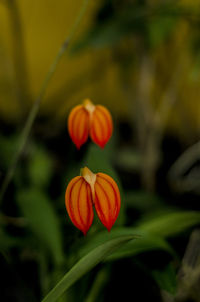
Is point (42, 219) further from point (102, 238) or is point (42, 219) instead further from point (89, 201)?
point (89, 201)

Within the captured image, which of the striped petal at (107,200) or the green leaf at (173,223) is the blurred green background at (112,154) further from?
the striped petal at (107,200)

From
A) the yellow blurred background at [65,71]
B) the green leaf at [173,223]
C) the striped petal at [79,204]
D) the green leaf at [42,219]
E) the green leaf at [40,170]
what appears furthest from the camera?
the yellow blurred background at [65,71]

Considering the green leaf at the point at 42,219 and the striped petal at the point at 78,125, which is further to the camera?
the green leaf at the point at 42,219

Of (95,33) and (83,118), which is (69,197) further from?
(95,33)

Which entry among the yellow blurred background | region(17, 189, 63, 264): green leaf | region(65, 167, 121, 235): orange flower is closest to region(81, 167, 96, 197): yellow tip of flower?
region(65, 167, 121, 235): orange flower

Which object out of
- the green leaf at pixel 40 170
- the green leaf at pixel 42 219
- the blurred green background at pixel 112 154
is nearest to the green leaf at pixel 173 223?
the blurred green background at pixel 112 154

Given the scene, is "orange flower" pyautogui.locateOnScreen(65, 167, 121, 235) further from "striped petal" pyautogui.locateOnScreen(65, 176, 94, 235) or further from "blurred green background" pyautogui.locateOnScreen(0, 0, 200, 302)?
"blurred green background" pyautogui.locateOnScreen(0, 0, 200, 302)

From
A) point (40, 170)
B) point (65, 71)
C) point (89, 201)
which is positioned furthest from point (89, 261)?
point (65, 71)
